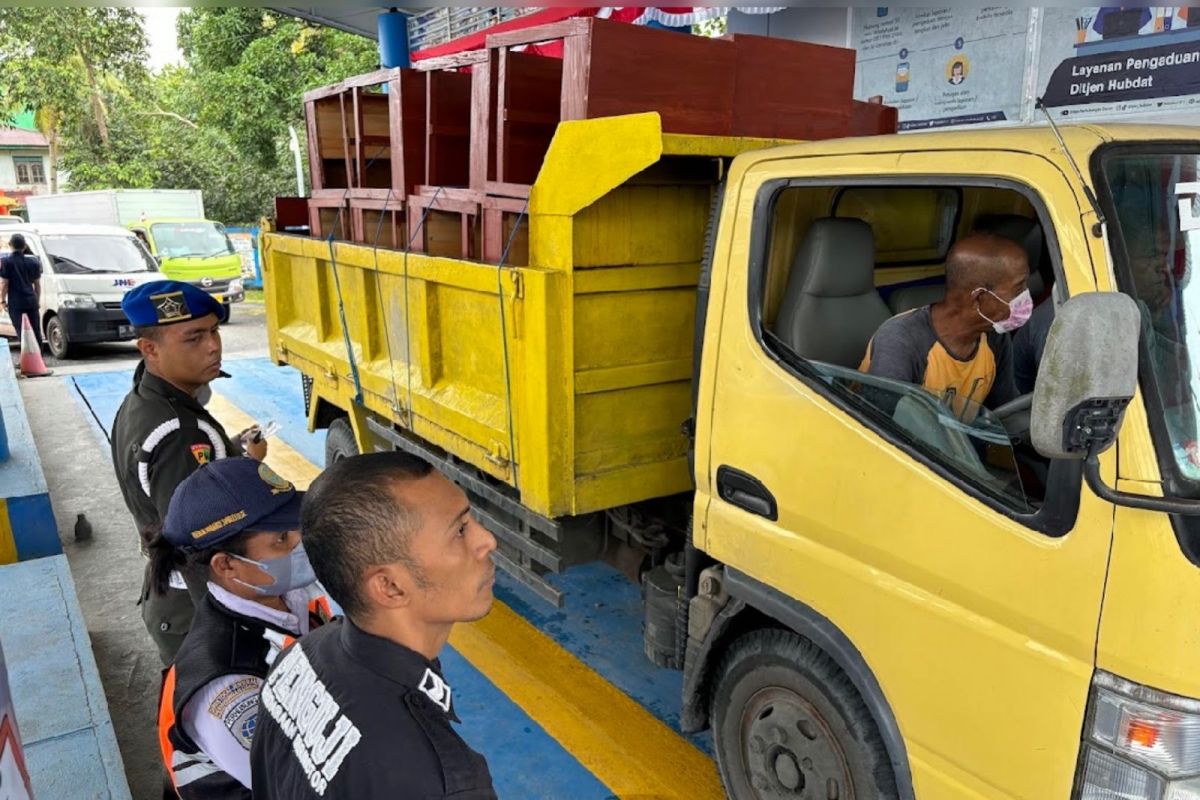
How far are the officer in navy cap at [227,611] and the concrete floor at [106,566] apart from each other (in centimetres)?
185

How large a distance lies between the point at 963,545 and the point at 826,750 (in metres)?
0.79

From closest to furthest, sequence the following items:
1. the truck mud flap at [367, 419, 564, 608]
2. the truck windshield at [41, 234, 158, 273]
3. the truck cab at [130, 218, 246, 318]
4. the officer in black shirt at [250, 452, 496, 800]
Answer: the officer in black shirt at [250, 452, 496, 800] → the truck mud flap at [367, 419, 564, 608] → the truck windshield at [41, 234, 158, 273] → the truck cab at [130, 218, 246, 318]

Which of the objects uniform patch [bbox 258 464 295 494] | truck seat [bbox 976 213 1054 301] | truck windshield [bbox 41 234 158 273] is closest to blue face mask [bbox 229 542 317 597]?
uniform patch [bbox 258 464 295 494]

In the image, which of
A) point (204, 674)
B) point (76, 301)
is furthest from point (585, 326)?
point (76, 301)

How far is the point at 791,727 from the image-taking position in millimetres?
2418

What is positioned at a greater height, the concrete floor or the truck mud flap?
the truck mud flap

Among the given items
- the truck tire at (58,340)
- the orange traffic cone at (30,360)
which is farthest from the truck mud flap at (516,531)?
the truck tire at (58,340)

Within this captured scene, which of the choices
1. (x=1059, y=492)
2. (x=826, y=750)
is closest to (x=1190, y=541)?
(x=1059, y=492)

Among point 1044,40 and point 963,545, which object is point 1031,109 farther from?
point 963,545

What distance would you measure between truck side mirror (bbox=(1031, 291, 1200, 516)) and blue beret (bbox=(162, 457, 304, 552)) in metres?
1.52

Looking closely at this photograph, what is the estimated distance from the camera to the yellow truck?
161cm

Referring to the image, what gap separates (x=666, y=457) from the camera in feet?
10.5

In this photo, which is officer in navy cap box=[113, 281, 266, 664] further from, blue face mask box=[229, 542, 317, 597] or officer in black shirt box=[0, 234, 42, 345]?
officer in black shirt box=[0, 234, 42, 345]

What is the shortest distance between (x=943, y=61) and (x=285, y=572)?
6.24 meters
